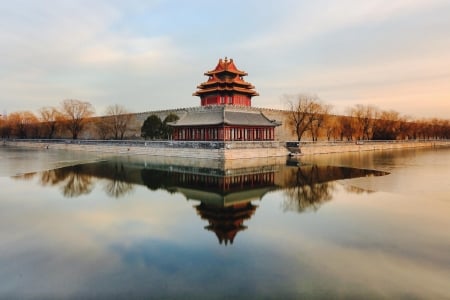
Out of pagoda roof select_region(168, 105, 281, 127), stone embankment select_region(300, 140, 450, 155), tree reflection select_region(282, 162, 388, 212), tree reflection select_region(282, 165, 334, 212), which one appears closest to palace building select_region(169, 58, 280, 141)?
pagoda roof select_region(168, 105, 281, 127)

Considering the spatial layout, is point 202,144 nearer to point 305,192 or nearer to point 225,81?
point 225,81

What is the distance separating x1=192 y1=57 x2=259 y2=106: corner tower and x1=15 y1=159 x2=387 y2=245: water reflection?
18.2 metres

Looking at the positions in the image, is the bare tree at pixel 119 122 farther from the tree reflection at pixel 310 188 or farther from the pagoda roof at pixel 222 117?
the tree reflection at pixel 310 188

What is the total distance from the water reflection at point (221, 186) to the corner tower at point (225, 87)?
18.2 meters

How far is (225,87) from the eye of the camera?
39250 millimetres

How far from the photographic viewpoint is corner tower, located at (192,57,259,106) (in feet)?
129

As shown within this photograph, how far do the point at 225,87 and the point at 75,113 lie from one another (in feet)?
102

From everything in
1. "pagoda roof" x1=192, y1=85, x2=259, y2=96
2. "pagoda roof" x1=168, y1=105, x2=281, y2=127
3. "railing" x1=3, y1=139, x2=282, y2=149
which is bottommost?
"railing" x1=3, y1=139, x2=282, y2=149

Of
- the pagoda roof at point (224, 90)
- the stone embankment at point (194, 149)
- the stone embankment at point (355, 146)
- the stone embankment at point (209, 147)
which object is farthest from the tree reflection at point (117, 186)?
the stone embankment at point (355, 146)

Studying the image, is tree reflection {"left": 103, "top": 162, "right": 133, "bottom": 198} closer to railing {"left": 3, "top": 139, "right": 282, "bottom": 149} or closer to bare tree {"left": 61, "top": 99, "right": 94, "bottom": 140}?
railing {"left": 3, "top": 139, "right": 282, "bottom": 149}

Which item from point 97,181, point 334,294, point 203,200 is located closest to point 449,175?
point 203,200

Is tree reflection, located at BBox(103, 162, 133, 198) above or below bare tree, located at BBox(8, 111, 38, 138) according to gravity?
below

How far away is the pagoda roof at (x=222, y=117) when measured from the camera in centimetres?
3503

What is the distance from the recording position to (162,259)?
7.02m
